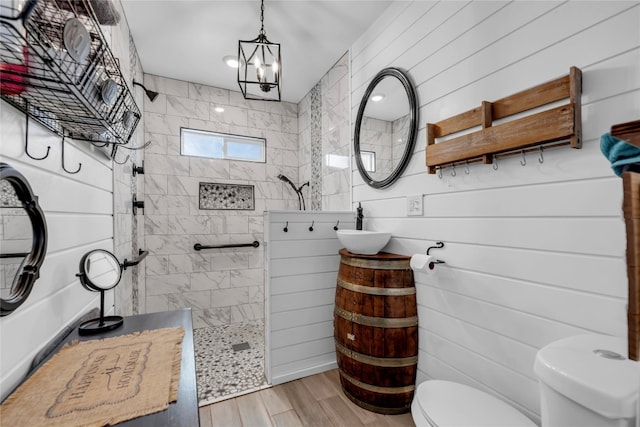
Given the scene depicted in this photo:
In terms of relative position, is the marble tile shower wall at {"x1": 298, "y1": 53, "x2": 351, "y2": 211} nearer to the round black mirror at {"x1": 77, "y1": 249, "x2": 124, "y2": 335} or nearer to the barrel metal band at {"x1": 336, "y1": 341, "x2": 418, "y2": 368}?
the barrel metal band at {"x1": 336, "y1": 341, "x2": 418, "y2": 368}

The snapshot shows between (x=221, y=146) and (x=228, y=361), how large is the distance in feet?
7.30

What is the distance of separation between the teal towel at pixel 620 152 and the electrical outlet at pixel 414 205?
1008 mm

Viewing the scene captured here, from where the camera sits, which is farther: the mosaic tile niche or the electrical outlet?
the mosaic tile niche

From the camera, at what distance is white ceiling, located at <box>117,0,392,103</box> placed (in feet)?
6.47

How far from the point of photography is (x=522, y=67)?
1.19 meters

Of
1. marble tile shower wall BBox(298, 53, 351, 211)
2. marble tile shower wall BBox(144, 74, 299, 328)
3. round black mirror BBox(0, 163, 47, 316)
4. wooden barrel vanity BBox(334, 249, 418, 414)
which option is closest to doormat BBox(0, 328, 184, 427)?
round black mirror BBox(0, 163, 47, 316)

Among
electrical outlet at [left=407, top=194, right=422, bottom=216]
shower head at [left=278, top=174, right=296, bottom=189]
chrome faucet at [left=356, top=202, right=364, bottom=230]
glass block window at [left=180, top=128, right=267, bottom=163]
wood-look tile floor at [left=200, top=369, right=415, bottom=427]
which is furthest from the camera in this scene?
Result: shower head at [left=278, top=174, right=296, bottom=189]

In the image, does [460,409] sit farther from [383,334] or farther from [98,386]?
[98,386]

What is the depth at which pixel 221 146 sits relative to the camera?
320 cm

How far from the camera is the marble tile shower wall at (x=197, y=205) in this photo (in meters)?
2.87

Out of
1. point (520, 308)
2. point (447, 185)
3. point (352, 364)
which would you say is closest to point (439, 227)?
point (447, 185)

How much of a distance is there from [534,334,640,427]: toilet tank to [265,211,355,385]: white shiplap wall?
151 centimetres

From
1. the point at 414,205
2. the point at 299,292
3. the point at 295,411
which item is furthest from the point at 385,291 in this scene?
the point at 295,411

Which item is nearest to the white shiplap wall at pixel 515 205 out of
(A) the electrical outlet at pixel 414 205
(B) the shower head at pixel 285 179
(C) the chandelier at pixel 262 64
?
(A) the electrical outlet at pixel 414 205
